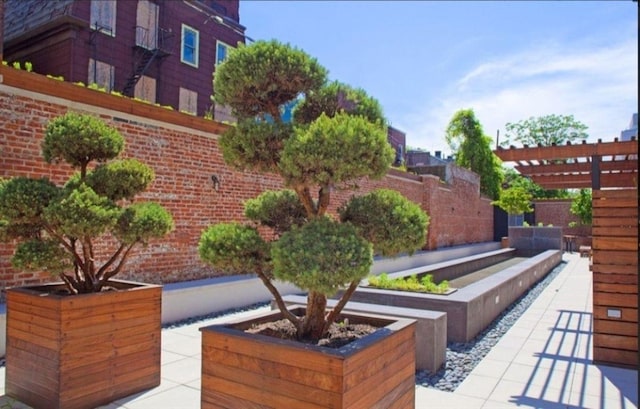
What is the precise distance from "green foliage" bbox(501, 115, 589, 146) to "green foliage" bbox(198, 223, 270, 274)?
110ft

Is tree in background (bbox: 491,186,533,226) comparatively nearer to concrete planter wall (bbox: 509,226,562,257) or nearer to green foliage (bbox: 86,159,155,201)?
concrete planter wall (bbox: 509,226,562,257)

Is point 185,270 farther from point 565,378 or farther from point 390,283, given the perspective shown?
point 565,378

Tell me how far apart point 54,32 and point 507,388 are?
13320 millimetres

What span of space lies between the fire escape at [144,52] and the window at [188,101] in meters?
1.28

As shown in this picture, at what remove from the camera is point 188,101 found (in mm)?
14367

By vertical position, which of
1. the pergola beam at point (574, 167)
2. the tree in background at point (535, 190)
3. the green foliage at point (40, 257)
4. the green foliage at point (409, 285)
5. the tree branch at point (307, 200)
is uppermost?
the tree in background at point (535, 190)

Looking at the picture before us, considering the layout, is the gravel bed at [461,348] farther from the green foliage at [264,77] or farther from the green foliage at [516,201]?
the green foliage at [516,201]

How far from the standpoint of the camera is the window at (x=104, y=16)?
11773 mm

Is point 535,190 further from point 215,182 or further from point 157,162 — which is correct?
point 157,162

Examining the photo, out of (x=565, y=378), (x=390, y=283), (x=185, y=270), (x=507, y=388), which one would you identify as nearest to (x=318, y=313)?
(x=507, y=388)

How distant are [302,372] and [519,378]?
2.61 m

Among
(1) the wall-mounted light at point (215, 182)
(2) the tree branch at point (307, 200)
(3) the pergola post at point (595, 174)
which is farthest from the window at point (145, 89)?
(3) the pergola post at point (595, 174)

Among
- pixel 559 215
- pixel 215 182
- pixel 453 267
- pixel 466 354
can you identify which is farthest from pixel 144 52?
pixel 559 215

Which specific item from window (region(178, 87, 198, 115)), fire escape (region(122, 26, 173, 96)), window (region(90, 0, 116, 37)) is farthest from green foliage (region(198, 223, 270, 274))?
window (region(178, 87, 198, 115))
